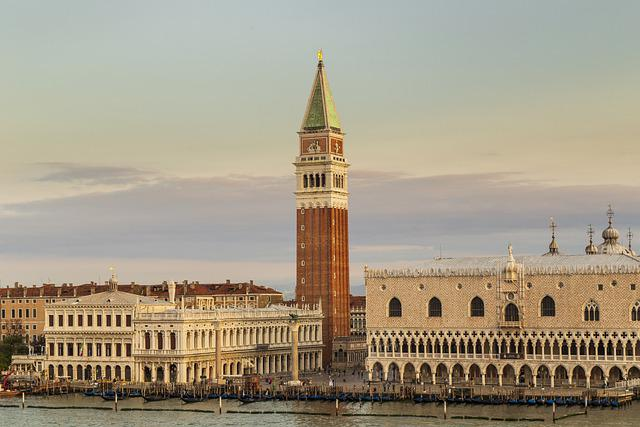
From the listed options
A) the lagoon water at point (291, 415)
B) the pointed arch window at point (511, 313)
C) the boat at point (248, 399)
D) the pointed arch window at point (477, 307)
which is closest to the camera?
the lagoon water at point (291, 415)

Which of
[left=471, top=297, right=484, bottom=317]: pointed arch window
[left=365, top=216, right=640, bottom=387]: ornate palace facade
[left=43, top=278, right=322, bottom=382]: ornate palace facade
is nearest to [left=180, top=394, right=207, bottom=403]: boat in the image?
[left=43, top=278, right=322, bottom=382]: ornate palace facade

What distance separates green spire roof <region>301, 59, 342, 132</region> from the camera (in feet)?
366

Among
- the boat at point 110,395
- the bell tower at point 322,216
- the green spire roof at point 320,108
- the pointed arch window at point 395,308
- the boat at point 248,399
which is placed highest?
the green spire roof at point 320,108

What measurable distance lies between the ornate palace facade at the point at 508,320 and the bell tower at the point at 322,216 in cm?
1674

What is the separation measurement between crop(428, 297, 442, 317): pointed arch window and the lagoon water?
968cm

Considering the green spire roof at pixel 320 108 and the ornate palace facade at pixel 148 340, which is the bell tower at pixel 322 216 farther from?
the ornate palace facade at pixel 148 340

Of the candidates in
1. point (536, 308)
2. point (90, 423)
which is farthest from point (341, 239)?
point (90, 423)

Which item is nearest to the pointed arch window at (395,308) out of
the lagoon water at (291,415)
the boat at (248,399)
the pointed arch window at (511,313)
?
the pointed arch window at (511,313)

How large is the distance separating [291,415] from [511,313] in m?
17.0

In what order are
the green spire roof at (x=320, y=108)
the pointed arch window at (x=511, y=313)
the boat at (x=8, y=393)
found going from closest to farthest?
the pointed arch window at (x=511, y=313) → the boat at (x=8, y=393) → the green spire roof at (x=320, y=108)

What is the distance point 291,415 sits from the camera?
78.6 metres

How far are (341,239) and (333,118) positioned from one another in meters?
9.24

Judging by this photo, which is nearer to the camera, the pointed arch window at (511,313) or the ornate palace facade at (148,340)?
the pointed arch window at (511,313)

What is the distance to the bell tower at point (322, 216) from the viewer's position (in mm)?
110438
